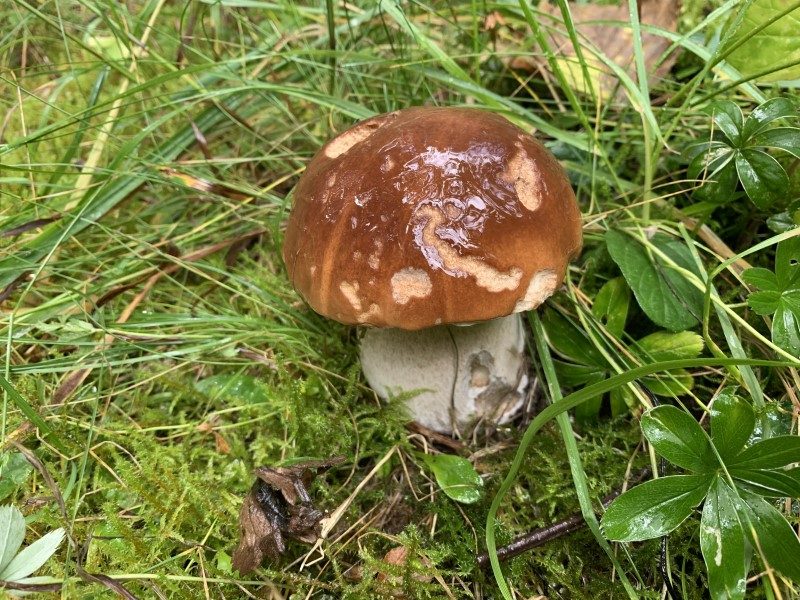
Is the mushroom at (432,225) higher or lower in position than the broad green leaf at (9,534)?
higher

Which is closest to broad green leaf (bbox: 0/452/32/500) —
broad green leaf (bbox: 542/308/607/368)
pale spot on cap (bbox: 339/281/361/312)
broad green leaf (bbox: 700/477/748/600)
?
pale spot on cap (bbox: 339/281/361/312)

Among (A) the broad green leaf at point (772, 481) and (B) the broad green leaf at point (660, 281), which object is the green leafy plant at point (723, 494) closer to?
(A) the broad green leaf at point (772, 481)

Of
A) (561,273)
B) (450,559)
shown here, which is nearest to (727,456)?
(561,273)

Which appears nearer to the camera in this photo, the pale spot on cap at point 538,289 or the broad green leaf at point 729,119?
the pale spot on cap at point 538,289

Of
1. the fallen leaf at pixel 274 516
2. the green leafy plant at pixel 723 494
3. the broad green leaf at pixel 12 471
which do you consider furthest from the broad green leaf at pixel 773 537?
the broad green leaf at pixel 12 471

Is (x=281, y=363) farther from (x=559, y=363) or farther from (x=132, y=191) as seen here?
(x=132, y=191)

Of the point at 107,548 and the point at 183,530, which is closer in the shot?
the point at 107,548
